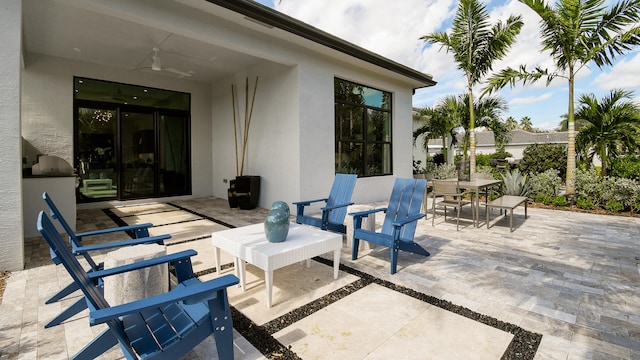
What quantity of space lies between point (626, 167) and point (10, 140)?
11.3m

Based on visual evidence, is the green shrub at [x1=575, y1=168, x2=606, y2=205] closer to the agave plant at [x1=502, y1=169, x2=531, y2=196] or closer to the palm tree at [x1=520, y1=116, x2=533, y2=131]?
the agave plant at [x1=502, y1=169, x2=531, y2=196]

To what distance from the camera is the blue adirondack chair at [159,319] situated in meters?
1.48

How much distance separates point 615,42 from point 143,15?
960cm

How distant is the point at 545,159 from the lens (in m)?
10.5

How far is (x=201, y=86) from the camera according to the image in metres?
9.28

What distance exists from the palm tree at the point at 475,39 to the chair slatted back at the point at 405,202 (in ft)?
18.4

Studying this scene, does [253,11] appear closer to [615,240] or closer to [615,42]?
[615,240]

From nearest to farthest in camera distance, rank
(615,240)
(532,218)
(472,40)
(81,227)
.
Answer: (615,240) < (81,227) < (532,218) < (472,40)

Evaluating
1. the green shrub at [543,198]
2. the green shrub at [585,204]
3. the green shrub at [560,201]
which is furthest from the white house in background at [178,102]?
the green shrub at [585,204]

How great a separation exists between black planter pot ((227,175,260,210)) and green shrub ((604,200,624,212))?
8.05 metres

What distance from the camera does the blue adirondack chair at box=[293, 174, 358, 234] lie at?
4359 millimetres

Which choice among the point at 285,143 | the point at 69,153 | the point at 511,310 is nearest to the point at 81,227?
the point at 69,153

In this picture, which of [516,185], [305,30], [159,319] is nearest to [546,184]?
[516,185]

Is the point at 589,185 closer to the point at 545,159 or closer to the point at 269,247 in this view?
the point at 545,159
